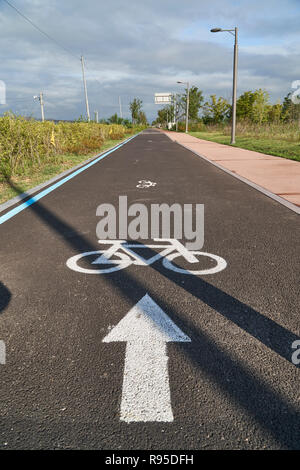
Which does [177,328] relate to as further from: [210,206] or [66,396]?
[210,206]

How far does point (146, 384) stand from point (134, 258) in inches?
78.6

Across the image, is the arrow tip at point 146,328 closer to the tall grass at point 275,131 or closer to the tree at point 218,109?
Answer: the tall grass at point 275,131

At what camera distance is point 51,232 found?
15.9 feet

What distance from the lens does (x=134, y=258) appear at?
3836 millimetres

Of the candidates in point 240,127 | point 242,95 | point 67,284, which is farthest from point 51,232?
point 242,95

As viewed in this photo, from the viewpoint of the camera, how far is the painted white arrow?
1764 millimetres

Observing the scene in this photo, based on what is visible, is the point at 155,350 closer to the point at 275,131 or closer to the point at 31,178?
the point at 31,178

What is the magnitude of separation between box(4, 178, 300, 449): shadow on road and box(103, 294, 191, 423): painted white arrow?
10 cm

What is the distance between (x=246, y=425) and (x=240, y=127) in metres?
36.5

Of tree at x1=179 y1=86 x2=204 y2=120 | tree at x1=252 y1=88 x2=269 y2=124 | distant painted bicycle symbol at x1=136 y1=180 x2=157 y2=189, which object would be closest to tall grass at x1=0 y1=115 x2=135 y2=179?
distant painted bicycle symbol at x1=136 y1=180 x2=157 y2=189

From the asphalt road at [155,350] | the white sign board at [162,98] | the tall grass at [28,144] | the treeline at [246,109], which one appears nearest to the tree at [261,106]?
the treeline at [246,109]

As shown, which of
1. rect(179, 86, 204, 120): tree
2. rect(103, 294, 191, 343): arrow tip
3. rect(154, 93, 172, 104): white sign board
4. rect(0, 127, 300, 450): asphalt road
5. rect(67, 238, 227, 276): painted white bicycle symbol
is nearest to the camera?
rect(0, 127, 300, 450): asphalt road

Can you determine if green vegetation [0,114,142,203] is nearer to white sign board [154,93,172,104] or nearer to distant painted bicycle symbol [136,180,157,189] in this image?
distant painted bicycle symbol [136,180,157,189]

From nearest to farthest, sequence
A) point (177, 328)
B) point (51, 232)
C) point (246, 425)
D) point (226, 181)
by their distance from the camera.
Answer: point (246, 425), point (177, 328), point (51, 232), point (226, 181)
